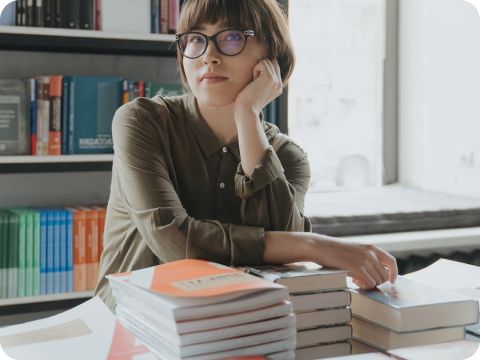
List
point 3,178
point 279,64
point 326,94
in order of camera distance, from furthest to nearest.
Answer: point 326,94 < point 3,178 < point 279,64

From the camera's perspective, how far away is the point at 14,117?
223cm

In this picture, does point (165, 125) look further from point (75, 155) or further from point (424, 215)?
point (424, 215)

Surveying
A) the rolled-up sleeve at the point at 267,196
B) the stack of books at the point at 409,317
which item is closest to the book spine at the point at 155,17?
the rolled-up sleeve at the point at 267,196

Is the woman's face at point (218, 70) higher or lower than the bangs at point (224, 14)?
lower

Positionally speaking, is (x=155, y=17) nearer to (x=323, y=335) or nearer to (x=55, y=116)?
(x=55, y=116)

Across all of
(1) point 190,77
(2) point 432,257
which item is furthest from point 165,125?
(2) point 432,257

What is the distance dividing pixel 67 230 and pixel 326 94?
1.51 meters

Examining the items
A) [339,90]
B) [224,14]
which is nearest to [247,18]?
[224,14]

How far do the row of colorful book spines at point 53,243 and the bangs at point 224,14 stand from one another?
1.00m

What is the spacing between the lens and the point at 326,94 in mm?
3256

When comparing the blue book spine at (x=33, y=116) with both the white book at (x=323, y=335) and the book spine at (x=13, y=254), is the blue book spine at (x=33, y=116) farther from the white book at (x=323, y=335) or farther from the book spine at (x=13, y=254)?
the white book at (x=323, y=335)

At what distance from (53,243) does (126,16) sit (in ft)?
2.67

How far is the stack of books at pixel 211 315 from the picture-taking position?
83 centimetres

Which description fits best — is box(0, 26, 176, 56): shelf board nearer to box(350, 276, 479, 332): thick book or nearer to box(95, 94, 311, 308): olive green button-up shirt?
box(95, 94, 311, 308): olive green button-up shirt
